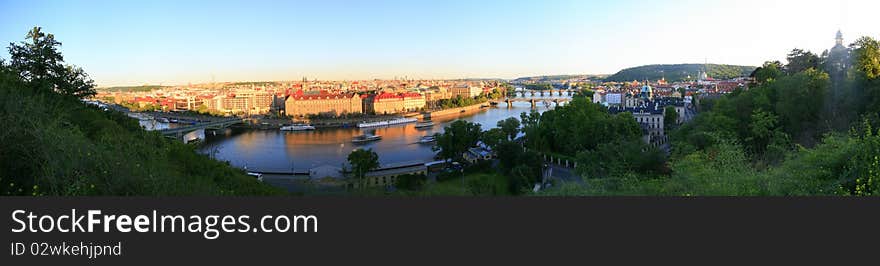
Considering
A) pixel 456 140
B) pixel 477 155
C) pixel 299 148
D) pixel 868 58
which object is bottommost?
pixel 299 148

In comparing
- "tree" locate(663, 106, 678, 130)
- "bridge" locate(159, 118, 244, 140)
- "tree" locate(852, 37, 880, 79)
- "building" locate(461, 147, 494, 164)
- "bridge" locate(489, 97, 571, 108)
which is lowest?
"building" locate(461, 147, 494, 164)

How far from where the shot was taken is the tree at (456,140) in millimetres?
9156

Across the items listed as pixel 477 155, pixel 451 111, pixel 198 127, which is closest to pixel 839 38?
pixel 477 155

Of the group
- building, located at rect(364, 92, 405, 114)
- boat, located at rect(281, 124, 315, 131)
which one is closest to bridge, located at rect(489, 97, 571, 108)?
building, located at rect(364, 92, 405, 114)

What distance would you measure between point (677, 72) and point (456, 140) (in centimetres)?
4457

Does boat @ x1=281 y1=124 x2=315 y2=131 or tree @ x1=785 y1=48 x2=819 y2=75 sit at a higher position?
tree @ x1=785 y1=48 x2=819 y2=75

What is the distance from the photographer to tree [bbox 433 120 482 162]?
9156 millimetres

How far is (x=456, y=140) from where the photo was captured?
368 inches

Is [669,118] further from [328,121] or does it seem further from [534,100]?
[534,100]

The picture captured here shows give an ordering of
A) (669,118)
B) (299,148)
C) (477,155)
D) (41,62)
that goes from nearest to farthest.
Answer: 1. (41,62)
2. (477,155)
3. (299,148)
4. (669,118)

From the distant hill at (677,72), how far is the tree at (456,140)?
37268 mm

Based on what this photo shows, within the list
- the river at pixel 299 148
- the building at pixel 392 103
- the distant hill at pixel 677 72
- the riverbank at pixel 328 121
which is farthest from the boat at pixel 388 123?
the distant hill at pixel 677 72

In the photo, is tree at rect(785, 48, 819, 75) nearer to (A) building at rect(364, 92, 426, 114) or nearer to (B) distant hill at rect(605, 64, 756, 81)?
(A) building at rect(364, 92, 426, 114)

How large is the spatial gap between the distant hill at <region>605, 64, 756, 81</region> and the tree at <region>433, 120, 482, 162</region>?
3727 centimetres
